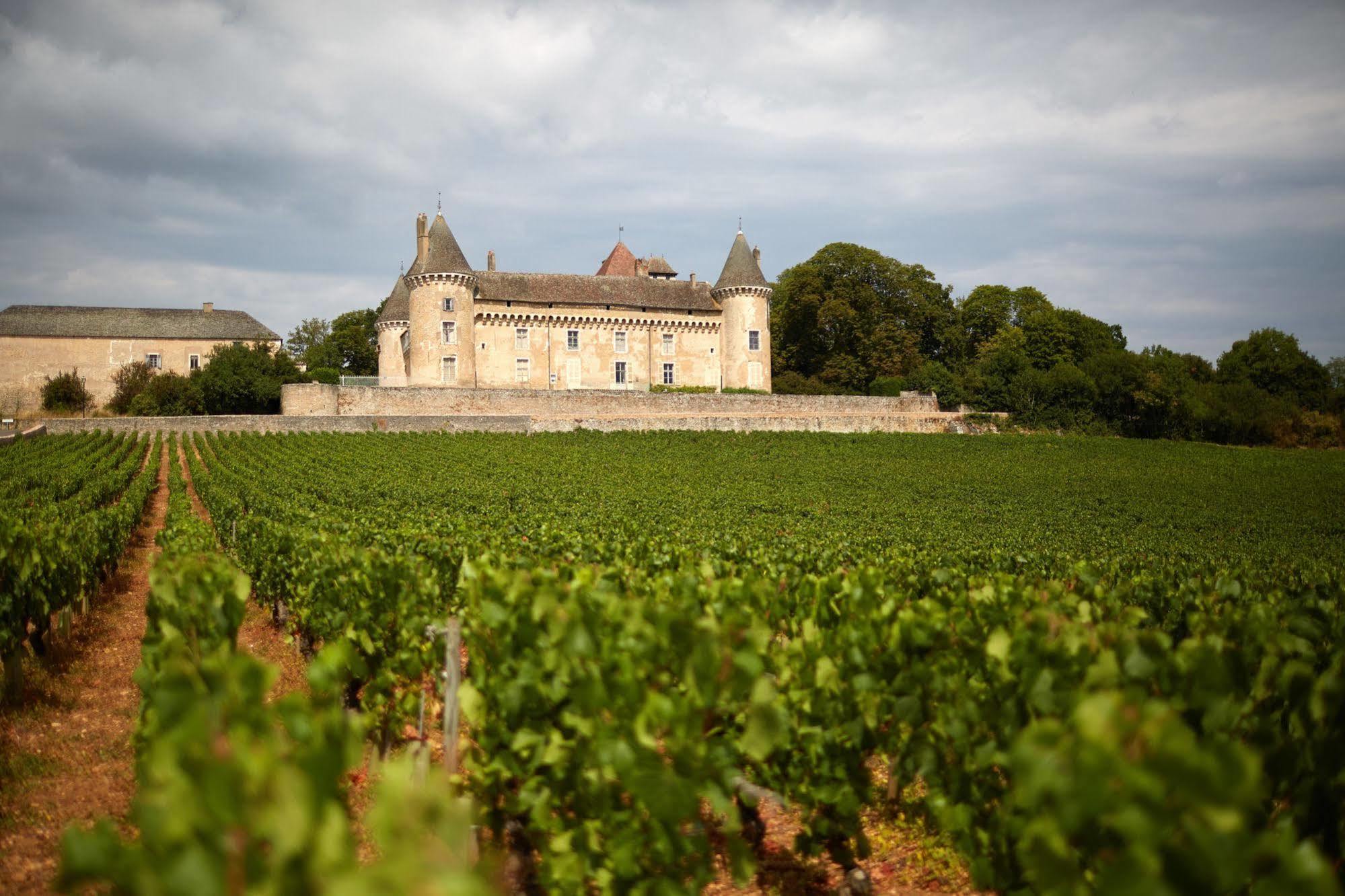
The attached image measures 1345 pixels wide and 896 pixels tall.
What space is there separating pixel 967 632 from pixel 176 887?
380cm

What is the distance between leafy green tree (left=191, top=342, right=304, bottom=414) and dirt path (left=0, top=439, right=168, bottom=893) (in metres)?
35.2

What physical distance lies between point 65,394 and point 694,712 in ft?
185

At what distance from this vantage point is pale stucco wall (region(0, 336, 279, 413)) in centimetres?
5047

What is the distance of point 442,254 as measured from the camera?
142ft

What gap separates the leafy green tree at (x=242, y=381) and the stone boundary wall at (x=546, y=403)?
10.4 feet

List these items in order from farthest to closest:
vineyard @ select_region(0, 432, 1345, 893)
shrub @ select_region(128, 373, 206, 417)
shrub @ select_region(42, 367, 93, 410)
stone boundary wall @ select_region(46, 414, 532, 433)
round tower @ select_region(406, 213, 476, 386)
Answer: shrub @ select_region(42, 367, 93, 410)
shrub @ select_region(128, 373, 206, 417)
round tower @ select_region(406, 213, 476, 386)
stone boundary wall @ select_region(46, 414, 532, 433)
vineyard @ select_region(0, 432, 1345, 893)

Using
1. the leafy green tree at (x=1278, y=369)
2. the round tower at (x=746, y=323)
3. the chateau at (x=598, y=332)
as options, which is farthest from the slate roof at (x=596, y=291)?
the leafy green tree at (x=1278, y=369)

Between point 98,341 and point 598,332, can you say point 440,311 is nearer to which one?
point 598,332

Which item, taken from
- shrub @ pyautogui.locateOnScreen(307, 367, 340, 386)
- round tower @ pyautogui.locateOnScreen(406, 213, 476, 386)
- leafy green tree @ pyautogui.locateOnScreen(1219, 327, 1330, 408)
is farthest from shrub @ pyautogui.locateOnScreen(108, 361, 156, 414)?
leafy green tree @ pyautogui.locateOnScreen(1219, 327, 1330, 408)

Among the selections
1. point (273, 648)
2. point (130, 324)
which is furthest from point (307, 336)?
point (273, 648)

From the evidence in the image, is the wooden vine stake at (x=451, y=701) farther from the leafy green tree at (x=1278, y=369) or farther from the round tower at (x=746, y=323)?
the leafy green tree at (x=1278, y=369)

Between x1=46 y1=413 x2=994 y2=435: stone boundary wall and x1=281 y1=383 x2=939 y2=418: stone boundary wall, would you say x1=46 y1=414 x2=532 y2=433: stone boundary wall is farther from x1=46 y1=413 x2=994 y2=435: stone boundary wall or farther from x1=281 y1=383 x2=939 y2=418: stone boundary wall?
x1=281 y1=383 x2=939 y2=418: stone boundary wall

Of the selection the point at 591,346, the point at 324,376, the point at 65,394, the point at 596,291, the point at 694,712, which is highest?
the point at 596,291

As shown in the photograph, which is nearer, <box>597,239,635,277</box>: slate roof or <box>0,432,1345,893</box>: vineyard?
<box>0,432,1345,893</box>: vineyard
